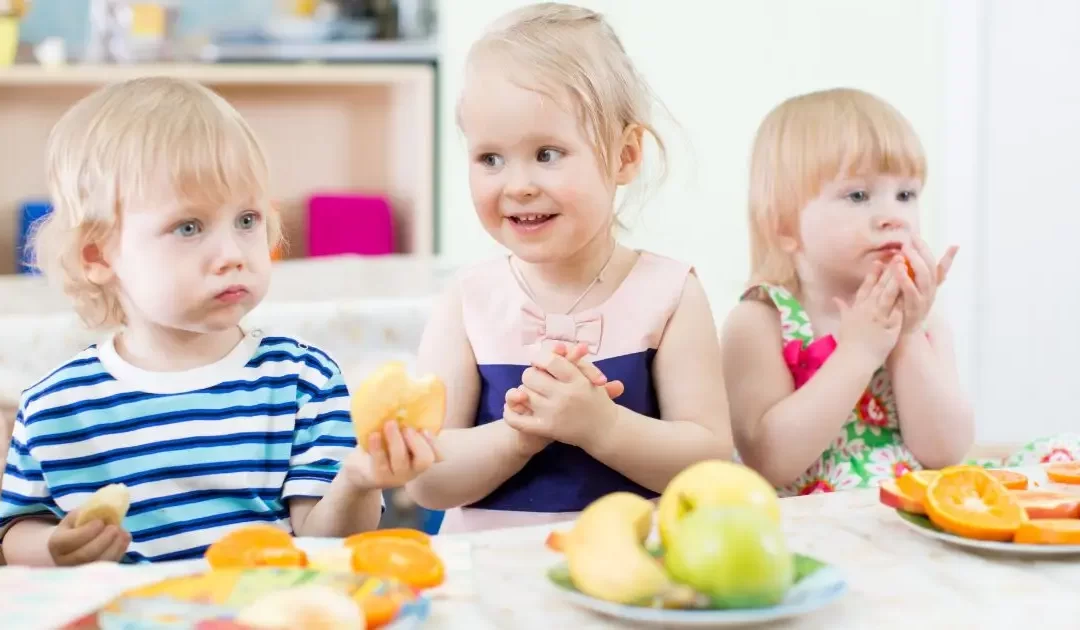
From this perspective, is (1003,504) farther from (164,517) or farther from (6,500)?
(6,500)

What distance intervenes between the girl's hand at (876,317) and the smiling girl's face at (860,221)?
0.02 m

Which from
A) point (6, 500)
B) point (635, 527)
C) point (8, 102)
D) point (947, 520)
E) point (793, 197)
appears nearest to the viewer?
point (635, 527)

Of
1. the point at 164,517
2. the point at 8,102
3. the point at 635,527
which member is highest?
the point at 8,102

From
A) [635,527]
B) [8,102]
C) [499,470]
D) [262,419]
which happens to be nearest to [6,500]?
[262,419]

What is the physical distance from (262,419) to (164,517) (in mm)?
128

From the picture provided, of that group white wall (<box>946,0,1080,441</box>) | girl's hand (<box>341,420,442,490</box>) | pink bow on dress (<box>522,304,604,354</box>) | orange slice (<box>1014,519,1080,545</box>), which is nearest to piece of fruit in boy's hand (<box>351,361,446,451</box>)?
girl's hand (<box>341,420,442,490</box>)

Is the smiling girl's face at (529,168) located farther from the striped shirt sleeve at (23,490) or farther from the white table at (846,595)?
the striped shirt sleeve at (23,490)

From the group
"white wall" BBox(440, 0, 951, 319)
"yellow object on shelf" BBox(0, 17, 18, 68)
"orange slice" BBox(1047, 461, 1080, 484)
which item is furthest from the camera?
"white wall" BBox(440, 0, 951, 319)

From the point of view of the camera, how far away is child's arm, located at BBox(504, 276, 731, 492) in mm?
1104

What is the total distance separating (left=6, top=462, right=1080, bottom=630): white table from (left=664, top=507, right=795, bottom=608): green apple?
0.14 feet

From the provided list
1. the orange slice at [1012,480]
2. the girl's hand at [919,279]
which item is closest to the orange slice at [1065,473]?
the orange slice at [1012,480]

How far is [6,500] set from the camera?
3.80 feet

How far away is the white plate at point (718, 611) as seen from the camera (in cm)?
72

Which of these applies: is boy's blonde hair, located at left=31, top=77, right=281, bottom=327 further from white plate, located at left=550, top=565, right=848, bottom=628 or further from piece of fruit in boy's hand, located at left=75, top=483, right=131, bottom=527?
white plate, located at left=550, top=565, right=848, bottom=628
